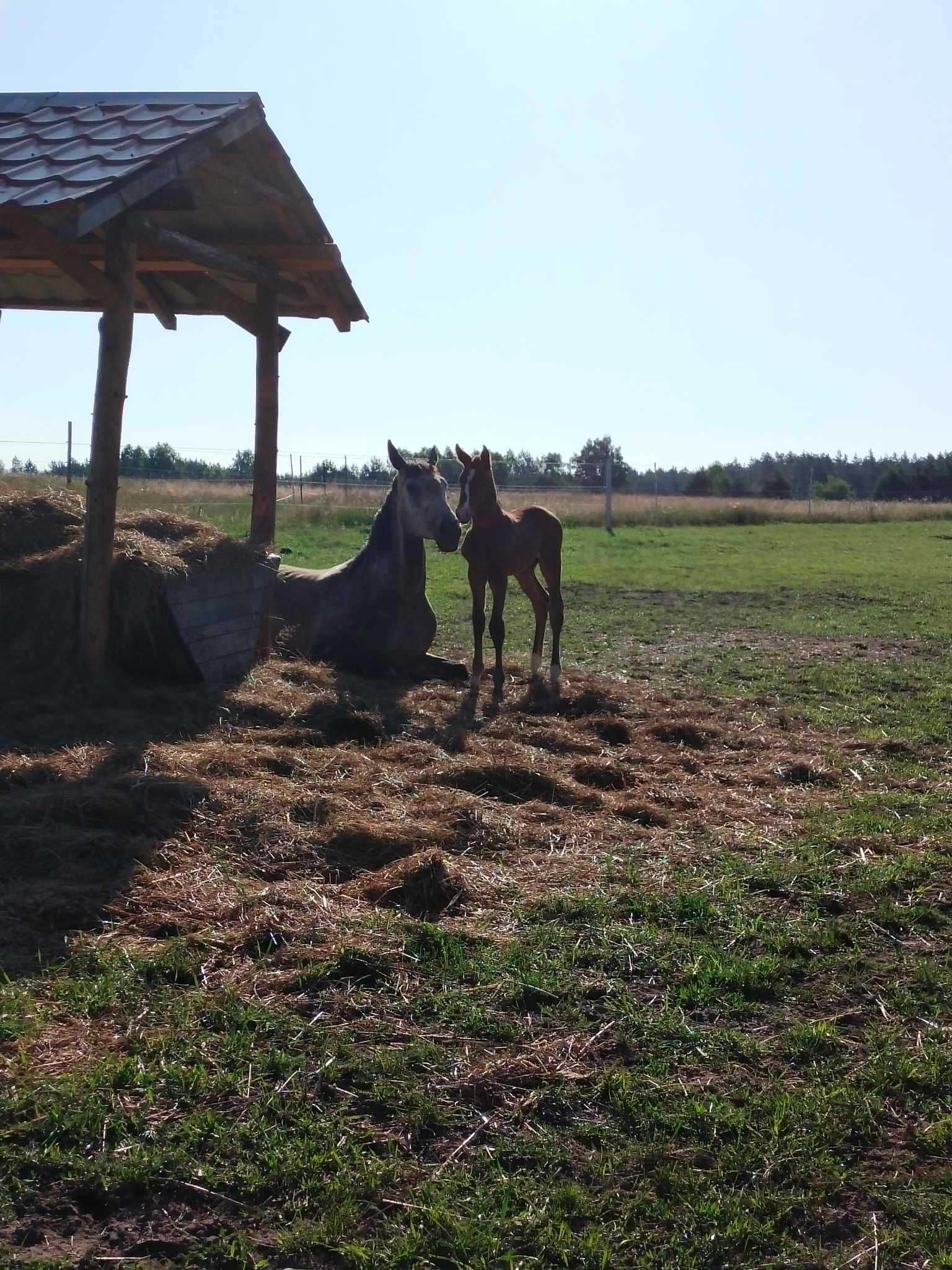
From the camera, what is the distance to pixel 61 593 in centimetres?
686

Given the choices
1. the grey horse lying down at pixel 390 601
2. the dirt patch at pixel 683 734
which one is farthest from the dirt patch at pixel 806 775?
the grey horse lying down at pixel 390 601

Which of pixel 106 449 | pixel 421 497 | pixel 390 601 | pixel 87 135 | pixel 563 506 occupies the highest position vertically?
pixel 87 135

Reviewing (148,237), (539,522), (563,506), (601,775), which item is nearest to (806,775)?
(601,775)

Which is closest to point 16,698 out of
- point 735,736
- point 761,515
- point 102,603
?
point 102,603

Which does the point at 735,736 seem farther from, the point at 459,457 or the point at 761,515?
the point at 761,515

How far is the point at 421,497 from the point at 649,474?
4967 cm

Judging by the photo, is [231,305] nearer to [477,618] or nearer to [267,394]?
[267,394]

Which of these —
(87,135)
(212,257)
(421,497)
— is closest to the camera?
(87,135)

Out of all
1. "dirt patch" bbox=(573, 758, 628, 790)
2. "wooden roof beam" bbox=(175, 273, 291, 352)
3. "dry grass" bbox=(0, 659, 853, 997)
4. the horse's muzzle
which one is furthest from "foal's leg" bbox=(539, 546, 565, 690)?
"dirt patch" bbox=(573, 758, 628, 790)

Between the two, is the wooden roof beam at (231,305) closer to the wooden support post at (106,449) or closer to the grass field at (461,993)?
the wooden support post at (106,449)

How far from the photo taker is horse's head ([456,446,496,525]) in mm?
8992

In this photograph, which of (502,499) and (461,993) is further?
(502,499)

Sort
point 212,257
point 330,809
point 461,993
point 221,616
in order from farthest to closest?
point 212,257 < point 221,616 < point 330,809 < point 461,993

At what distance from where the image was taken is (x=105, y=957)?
358 cm
